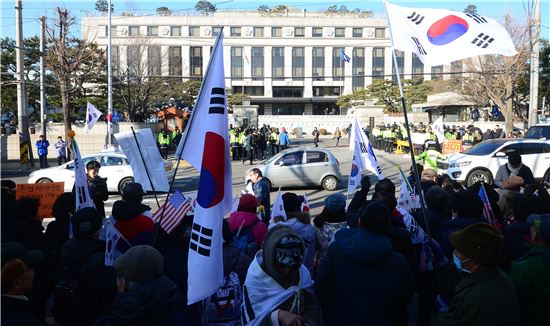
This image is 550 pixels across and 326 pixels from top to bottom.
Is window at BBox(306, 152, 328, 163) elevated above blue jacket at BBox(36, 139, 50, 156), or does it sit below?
below

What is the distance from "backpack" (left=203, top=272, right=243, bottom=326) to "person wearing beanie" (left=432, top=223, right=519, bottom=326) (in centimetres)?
137

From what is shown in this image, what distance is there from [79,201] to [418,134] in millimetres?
30742

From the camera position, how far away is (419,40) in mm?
6031

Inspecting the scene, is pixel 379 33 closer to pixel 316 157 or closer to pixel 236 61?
pixel 236 61

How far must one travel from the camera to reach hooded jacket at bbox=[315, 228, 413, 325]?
361cm

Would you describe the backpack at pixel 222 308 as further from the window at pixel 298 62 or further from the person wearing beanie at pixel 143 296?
the window at pixel 298 62

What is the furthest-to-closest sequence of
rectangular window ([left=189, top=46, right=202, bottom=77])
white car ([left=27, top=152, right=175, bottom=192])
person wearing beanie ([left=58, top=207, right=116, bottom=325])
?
1. rectangular window ([left=189, top=46, right=202, bottom=77])
2. white car ([left=27, top=152, right=175, bottom=192])
3. person wearing beanie ([left=58, top=207, right=116, bottom=325])

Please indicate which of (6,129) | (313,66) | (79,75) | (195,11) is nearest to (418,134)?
(79,75)

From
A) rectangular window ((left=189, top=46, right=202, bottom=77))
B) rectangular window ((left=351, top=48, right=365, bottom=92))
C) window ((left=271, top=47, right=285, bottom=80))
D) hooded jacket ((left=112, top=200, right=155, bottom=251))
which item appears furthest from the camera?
window ((left=271, top=47, right=285, bottom=80))

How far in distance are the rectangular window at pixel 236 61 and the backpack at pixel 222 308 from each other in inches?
3023

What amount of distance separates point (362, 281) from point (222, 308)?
1024mm

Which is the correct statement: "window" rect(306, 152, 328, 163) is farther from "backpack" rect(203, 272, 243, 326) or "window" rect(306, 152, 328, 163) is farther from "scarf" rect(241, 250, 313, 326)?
"scarf" rect(241, 250, 313, 326)

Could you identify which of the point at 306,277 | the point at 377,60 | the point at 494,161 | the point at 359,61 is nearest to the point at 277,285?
the point at 306,277

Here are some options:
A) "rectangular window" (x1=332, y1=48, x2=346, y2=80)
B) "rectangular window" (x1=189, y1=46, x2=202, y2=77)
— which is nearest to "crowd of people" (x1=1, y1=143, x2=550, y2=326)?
"rectangular window" (x1=189, y1=46, x2=202, y2=77)
